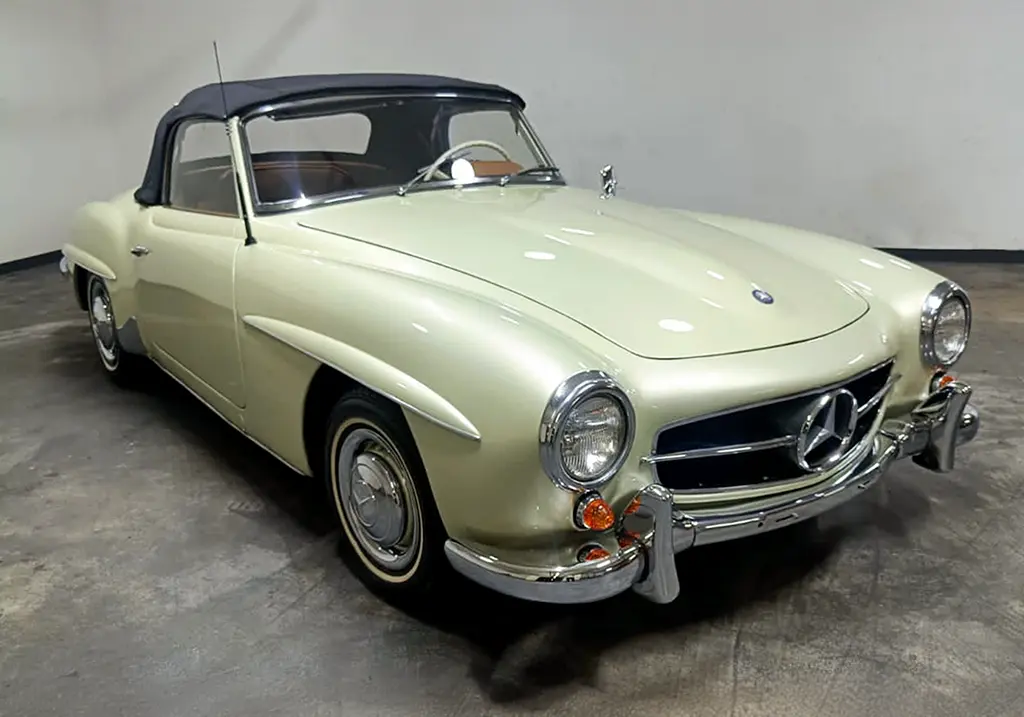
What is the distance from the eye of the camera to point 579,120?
6.31 m

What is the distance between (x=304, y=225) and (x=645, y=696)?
5.14 feet

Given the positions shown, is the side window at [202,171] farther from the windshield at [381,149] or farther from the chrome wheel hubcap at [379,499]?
the chrome wheel hubcap at [379,499]

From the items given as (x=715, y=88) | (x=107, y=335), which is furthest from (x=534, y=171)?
(x=715, y=88)

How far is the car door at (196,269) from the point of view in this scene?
265 centimetres

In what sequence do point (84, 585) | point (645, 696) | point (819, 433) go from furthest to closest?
point (84, 585) < point (819, 433) < point (645, 696)

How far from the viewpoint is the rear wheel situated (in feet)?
12.6

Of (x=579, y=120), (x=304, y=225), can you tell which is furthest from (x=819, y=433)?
(x=579, y=120)

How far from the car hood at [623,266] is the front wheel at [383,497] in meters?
0.44

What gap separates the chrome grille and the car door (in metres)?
1.35

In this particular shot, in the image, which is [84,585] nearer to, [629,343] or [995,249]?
[629,343]

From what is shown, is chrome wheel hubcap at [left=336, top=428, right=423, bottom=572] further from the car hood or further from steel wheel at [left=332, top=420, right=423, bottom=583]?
the car hood

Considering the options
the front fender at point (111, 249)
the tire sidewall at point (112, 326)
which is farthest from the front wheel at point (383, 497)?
the tire sidewall at point (112, 326)

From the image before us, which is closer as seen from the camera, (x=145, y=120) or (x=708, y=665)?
(x=708, y=665)

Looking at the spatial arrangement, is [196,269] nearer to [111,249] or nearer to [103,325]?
[111,249]
